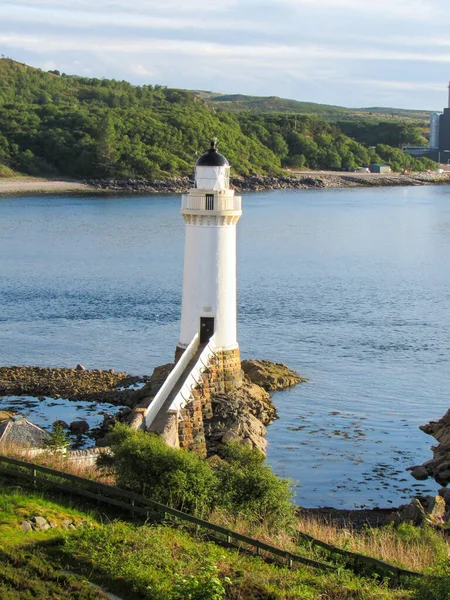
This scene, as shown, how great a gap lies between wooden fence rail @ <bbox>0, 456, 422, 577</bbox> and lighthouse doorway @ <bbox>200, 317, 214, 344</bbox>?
9.50 meters

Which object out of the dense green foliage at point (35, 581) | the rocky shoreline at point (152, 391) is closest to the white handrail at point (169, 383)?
the rocky shoreline at point (152, 391)

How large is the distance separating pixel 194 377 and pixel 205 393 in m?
0.84

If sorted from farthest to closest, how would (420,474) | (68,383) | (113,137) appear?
1. (113,137)
2. (68,383)
3. (420,474)

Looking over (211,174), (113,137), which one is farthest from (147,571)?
(113,137)

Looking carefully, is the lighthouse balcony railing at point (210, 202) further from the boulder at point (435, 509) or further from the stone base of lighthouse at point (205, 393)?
the boulder at point (435, 509)

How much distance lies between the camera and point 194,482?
45.1 feet

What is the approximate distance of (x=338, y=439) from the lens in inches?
965

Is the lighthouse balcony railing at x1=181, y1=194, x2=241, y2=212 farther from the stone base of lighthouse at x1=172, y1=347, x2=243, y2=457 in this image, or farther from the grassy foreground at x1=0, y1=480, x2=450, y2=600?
the grassy foreground at x1=0, y1=480, x2=450, y2=600

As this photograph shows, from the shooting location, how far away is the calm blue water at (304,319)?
2402 cm

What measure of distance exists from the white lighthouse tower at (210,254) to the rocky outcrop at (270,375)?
625 centimetres

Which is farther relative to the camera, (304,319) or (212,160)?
(304,319)

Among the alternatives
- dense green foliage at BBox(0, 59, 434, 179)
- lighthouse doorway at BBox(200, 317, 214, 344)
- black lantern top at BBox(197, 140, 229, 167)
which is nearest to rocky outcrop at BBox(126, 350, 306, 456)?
lighthouse doorway at BBox(200, 317, 214, 344)

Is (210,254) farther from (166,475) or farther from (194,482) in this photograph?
(166,475)

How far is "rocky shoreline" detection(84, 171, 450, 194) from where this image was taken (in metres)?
127
